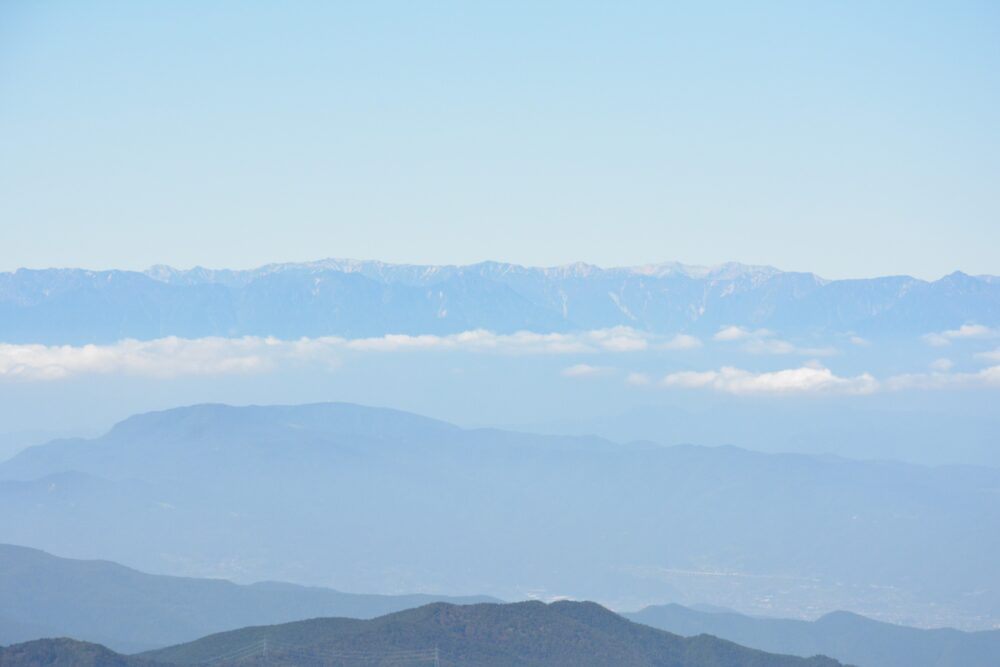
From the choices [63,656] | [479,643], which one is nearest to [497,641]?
[479,643]

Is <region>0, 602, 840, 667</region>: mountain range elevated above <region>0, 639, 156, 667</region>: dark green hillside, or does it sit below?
above

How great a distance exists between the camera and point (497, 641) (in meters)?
117

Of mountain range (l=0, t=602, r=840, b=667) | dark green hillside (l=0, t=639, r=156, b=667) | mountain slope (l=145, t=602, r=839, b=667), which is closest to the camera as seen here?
dark green hillside (l=0, t=639, r=156, b=667)

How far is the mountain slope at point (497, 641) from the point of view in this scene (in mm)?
113438

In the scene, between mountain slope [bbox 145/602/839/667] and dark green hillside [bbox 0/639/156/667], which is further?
mountain slope [bbox 145/602/839/667]

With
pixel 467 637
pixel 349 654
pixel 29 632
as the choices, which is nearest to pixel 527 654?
pixel 467 637

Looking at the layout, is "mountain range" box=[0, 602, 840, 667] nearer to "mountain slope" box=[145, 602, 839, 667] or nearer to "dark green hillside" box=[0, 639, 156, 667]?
"mountain slope" box=[145, 602, 839, 667]

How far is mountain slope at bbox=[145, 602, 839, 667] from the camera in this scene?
4466 inches

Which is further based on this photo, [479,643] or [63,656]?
[479,643]

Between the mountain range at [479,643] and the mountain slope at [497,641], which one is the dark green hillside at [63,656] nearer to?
the mountain range at [479,643]

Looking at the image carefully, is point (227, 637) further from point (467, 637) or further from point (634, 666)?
point (634, 666)

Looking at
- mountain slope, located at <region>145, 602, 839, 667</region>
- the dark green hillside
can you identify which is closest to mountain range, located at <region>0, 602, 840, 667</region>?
mountain slope, located at <region>145, 602, 839, 667</region>

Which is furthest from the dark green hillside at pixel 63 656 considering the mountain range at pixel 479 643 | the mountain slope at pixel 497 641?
the mountain slope at pixel 497 641

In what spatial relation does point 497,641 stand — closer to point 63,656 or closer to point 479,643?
point 479,643
